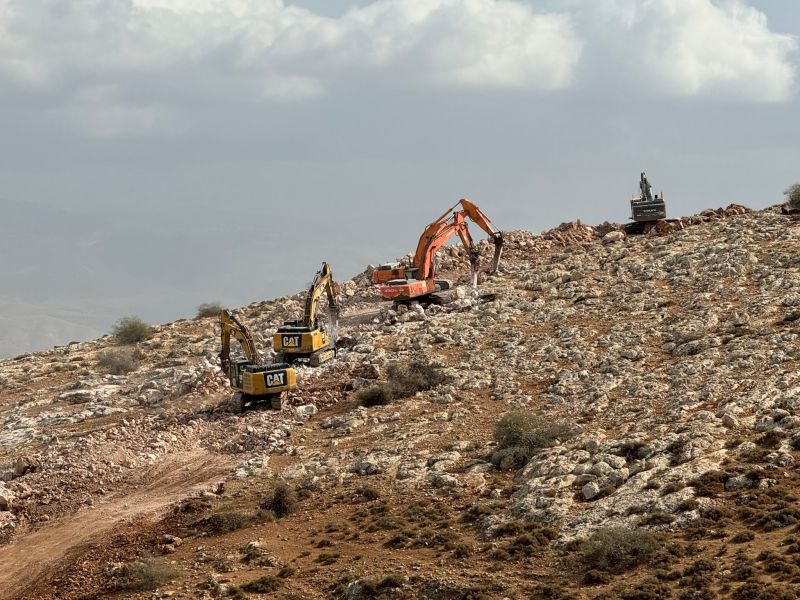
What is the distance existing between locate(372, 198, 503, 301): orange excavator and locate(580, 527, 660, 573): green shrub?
999 inches

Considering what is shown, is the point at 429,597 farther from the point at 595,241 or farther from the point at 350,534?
the point at 595,241

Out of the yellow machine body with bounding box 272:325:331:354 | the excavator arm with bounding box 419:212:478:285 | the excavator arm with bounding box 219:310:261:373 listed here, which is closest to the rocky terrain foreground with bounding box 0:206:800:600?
the yellow machine body with bounding box 272:325:331:354

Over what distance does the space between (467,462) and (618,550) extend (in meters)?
6.77

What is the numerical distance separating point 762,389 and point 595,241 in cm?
2826

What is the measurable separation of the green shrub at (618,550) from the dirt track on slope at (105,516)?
1046cm

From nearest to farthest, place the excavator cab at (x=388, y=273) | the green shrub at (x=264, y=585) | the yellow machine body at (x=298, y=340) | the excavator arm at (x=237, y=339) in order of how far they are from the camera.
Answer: the green shrub at (x=264, y=585) → the excavator arm at (x=237, y=339) → the yellow machine body at (x=298, y=340) → the excavator cab at (x=388, y=273)

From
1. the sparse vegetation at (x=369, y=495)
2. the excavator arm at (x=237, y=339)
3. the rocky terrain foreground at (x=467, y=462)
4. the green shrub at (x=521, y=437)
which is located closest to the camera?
the rocky terrain foreground at (x=467, y=462)

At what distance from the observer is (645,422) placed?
22531mm

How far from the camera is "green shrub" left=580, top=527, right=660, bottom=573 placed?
51.7 ft

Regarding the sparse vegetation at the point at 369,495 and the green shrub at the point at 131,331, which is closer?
the sparse vegetation at the point at 369,495

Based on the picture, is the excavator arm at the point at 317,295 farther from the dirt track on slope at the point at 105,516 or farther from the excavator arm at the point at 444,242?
the dirt track on slope at the point at 105,516

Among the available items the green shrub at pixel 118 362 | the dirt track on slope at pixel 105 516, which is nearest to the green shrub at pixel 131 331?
the green shrub at pixel 118 362

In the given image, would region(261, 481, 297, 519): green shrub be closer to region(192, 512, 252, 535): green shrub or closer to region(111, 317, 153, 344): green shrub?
region(192, 512, 252, 535): green shrub

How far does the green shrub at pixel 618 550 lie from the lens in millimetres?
15750
